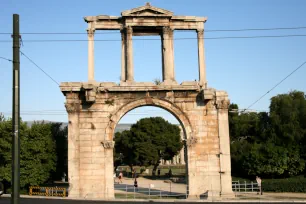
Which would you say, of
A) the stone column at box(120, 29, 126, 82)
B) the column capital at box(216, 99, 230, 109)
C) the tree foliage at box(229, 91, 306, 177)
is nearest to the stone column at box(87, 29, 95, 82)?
the stone column at box(120, 29, 126, 82)

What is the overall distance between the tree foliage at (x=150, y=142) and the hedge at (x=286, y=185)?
27.2m

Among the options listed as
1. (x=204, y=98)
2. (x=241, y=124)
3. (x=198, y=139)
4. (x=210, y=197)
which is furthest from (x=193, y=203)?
(x=241, y=124)

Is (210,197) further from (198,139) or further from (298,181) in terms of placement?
(298,181)

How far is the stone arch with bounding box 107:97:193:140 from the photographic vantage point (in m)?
22.9

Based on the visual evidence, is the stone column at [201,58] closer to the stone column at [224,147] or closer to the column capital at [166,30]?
the stone column at [224,147]

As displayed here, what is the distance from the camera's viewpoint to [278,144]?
32.2 meters

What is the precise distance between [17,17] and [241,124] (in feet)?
104

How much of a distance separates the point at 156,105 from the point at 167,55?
3213 mm

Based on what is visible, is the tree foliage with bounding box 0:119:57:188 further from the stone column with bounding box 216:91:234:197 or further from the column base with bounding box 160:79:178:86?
the stone column with bounding box 216:91:234:197

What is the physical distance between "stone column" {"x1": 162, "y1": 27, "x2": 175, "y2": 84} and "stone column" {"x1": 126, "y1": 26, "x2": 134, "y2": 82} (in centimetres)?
197

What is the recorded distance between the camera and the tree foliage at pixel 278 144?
3103cm

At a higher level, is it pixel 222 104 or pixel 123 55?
pixel 123 55

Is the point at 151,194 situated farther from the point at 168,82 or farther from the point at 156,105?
the point at 168,82

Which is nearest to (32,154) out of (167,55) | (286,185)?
(167,55)
